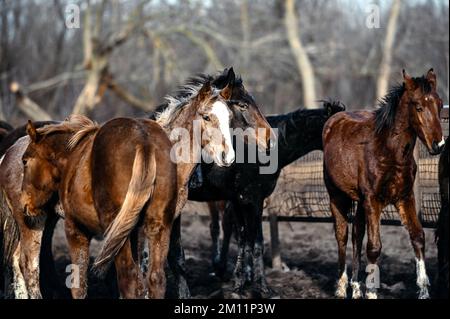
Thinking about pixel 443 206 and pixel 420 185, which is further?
pixel 420 185

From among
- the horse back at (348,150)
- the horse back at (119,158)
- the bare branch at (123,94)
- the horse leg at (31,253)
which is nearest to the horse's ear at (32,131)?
the horse leg at (31,253)

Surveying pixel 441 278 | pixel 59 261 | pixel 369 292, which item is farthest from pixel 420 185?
pixel 59 261

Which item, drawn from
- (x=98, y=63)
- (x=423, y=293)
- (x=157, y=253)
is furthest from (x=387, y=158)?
(x=98, y=63)

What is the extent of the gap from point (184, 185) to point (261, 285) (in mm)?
3055

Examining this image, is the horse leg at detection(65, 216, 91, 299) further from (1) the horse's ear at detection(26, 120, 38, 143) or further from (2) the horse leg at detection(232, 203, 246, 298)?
(2) the horse leg at detection(232, 203, 246, 298)

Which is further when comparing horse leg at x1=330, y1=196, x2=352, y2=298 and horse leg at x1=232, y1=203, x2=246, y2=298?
horse leg at x1=232, y1=203, x2=246, y2=298

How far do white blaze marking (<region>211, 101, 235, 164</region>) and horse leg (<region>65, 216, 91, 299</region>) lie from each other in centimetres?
147

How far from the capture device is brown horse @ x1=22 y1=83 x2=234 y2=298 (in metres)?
6.36

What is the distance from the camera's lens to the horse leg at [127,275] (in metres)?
6.33

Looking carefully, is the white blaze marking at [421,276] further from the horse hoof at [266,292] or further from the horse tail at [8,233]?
the horse tail at [8,233]

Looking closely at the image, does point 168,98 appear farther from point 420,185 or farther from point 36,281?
point 420,185

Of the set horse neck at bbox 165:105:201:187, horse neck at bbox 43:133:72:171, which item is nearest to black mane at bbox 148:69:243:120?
horse neck at bbox 165:105:201:187

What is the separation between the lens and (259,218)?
1009 centimetres

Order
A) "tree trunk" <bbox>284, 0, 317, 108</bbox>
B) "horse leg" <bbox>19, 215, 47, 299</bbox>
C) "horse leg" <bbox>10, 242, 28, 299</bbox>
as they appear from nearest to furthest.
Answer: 1. "horse leg" <bbox>19, 215, 47, 299</bbox>
2. "horse leg" <bbox>10, 242, 28, 299</bbox>
3. "tree trunk" <bbox>284, 0, 317, 108</bbox>
